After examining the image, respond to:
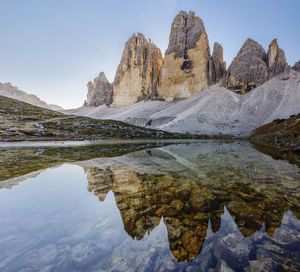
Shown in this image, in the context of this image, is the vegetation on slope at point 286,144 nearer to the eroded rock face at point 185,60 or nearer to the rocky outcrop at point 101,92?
the eroded rock face at point 185,60

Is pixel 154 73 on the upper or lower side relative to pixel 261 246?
upper

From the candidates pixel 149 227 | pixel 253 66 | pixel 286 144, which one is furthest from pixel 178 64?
pixel 149 227

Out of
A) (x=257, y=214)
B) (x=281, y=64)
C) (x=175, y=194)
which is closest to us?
(x=257, y=214)

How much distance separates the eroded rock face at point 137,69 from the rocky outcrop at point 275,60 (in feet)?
208

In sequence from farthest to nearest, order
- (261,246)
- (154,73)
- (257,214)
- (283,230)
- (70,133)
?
(154,73)
(70,133)
(257,214)
(283,230)
(261,246)

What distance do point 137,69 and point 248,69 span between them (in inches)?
2866

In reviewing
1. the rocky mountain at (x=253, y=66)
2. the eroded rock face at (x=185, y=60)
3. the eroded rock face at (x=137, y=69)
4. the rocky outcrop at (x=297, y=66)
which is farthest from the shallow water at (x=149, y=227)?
the eroded rock face at (x=137, y=69)

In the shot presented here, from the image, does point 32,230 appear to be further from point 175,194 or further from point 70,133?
point 70,133

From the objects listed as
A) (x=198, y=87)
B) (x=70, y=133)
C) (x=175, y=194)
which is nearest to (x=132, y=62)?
(x=198, y=87)

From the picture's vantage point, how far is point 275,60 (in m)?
69.2

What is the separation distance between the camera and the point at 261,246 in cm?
213

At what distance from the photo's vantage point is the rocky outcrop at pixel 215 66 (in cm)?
8375

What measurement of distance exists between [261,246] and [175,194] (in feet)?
6.64

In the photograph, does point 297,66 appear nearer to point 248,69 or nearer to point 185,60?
point 248,69
